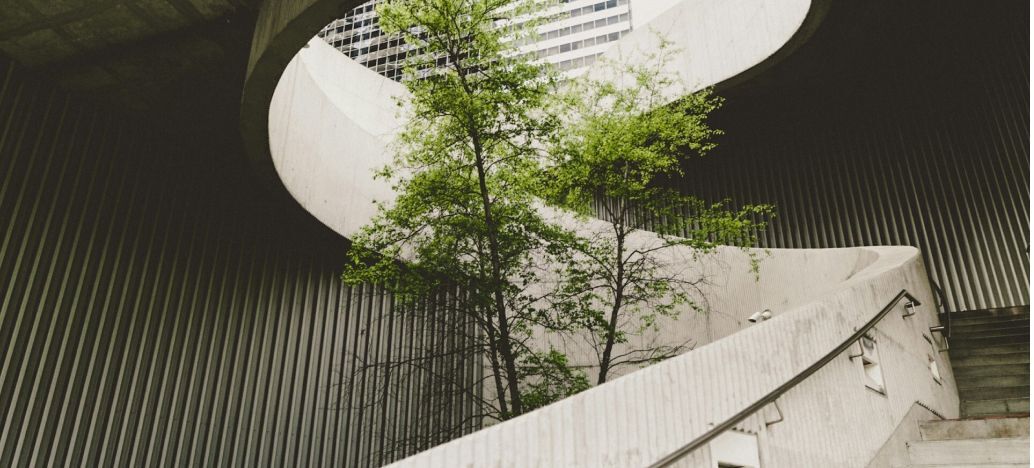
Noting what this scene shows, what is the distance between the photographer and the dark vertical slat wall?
507 cm

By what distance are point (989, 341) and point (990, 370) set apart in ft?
1.87

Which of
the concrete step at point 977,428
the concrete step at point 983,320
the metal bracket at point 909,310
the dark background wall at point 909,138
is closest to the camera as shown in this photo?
the concrete step at point 977,428

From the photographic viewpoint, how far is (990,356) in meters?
5.00

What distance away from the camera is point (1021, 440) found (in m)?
2.73

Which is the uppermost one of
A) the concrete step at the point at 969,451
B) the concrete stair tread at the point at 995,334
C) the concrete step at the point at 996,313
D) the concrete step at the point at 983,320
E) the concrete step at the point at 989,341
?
the concrete step at the point at 996,313

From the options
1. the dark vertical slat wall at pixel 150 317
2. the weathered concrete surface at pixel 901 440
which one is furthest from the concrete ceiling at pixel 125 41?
the weathered concrete surface at pixel 901 440

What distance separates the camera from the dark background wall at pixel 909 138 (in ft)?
29.0

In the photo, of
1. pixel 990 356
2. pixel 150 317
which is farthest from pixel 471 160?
pixel 990 356

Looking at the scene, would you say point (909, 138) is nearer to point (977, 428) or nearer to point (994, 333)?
point (994, 333)

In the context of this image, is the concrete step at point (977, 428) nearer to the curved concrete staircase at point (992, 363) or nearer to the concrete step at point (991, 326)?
the curved concrete staircase at point (992, 363)

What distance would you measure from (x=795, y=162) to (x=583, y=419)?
10.5 metres

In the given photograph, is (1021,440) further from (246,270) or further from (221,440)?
(246,270)

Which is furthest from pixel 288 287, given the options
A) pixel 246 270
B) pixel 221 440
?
pixel 221 440

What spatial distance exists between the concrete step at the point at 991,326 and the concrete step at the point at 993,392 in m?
0.93
